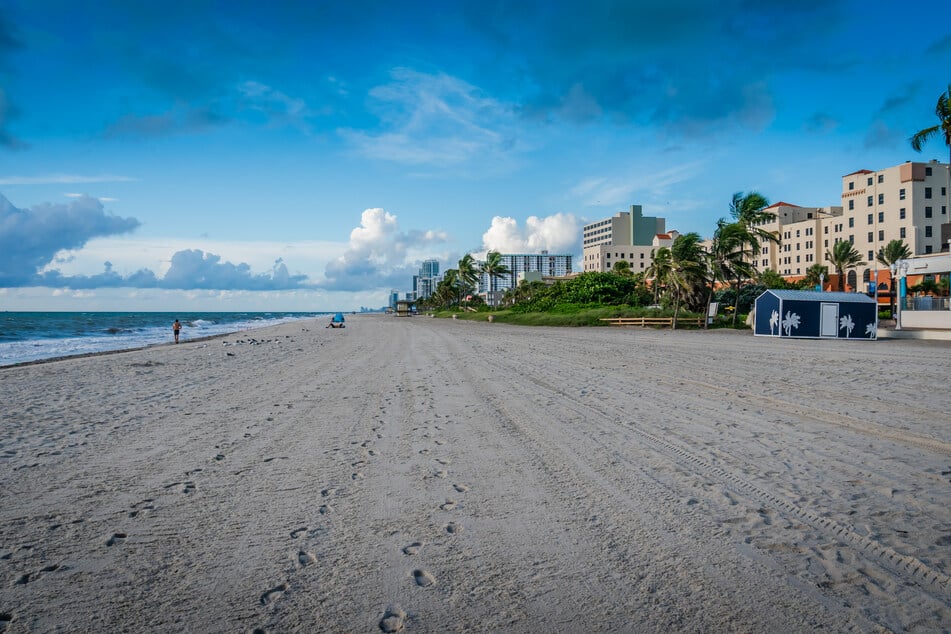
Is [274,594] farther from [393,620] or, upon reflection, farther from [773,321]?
[773,321]

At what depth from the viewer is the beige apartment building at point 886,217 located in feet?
250

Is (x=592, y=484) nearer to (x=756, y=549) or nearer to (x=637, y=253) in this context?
(x=756, y=549)

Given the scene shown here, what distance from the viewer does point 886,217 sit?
262 ft

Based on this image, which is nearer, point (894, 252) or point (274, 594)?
point (274, 594)

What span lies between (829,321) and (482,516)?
32.9 meters

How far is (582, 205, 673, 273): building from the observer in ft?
517

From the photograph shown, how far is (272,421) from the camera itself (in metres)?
8.48

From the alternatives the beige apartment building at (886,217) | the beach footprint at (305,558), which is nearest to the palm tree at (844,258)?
the beige apartment building at (886,217)

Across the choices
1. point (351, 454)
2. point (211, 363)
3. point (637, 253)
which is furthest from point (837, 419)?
point (637, 253)

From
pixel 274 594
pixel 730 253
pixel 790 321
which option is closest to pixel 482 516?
pixel 274 594

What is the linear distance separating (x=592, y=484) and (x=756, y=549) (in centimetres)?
167

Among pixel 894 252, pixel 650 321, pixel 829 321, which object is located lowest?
pixel 650 321

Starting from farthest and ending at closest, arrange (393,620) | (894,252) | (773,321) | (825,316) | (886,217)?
(886,217) < (894,252) < (773,321) < (825,316) < (393,620)

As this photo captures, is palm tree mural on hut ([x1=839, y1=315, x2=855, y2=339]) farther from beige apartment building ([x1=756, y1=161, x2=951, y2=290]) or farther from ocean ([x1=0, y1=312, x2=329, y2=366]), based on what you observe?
beige apartment building ([x1=756, y1=161, x2=951, y2=290])
